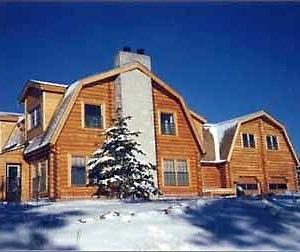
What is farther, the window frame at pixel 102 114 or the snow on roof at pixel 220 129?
the snow on roof at pixel 220 129

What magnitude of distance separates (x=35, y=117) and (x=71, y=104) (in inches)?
59.8

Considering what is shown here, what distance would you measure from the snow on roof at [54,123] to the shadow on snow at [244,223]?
4.91 metres

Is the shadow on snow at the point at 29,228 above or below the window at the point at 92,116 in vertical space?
below

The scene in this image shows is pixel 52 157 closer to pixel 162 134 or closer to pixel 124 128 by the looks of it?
pixel 124 128

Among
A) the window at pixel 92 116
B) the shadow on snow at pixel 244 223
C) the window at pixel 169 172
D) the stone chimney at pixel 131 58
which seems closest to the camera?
the shadow on snow at pixel 244 223

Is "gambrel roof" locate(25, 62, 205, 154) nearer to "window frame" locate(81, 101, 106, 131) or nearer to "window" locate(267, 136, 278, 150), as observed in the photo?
"window frame" locate(81, 101, 106, 131)

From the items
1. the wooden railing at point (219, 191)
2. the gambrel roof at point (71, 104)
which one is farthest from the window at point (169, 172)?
the wooden railing at point (219, 191)

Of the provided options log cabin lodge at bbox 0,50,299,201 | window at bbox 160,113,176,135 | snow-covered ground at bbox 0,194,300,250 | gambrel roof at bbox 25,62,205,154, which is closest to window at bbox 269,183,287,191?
log cabin lodge at bbox 0,50,299,201

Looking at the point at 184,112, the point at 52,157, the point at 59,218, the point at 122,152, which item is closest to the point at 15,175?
the point at 52,157

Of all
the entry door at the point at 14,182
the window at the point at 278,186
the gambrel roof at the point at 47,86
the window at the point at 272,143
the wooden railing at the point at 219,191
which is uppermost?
the gambrel roof at the point at 47,86

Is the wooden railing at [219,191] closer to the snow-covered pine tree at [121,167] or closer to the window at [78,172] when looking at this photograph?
Answer: the snow-covered pine tree at [121,167]

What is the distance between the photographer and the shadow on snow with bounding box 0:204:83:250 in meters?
3.92

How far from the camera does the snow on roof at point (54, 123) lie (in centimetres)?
1005

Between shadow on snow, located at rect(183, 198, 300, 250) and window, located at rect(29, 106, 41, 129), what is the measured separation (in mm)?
6023
